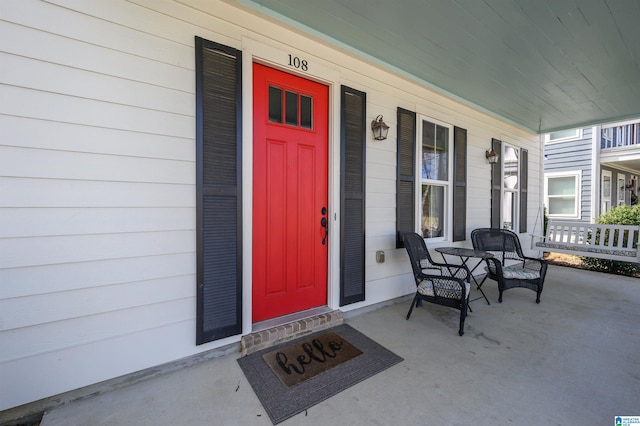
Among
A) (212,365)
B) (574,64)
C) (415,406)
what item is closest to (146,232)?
(212,365)

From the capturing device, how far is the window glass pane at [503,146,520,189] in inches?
202

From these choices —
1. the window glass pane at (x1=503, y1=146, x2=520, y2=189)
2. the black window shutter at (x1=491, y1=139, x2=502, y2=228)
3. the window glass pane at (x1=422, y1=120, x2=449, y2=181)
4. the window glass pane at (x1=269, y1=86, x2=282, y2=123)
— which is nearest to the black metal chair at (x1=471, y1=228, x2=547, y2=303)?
the black window shutter at (x1=491, y1=139, x2=502, y2=228)

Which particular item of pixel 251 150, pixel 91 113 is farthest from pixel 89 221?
pixel 251 150

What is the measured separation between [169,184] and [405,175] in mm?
2680

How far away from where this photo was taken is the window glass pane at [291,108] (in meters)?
2.57

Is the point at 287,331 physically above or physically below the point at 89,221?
below

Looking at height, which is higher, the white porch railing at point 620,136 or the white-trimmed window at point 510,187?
the white porch railing at point 620,136

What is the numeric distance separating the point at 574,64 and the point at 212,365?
490cm

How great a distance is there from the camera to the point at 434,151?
152 inches

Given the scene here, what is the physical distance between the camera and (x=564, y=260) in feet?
19.4

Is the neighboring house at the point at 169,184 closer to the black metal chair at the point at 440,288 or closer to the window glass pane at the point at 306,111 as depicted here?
the window glass pane at the point at 306,111

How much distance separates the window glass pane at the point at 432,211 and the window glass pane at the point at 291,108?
7.01 ft

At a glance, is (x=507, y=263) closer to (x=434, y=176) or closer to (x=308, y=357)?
(x=434, y=176)

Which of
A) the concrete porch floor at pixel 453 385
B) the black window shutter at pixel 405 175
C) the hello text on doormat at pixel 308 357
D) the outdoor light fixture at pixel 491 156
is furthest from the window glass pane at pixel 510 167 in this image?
the hello text on doormat at pixel 308 357
